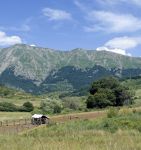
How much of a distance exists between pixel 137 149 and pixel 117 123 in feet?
75.5

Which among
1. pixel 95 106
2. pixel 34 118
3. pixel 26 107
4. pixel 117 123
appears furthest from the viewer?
pixel 26 107

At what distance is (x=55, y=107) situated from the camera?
4941 inches

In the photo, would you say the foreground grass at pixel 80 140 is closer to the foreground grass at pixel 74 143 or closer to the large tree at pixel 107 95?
the foreground grass at pixel 74 143

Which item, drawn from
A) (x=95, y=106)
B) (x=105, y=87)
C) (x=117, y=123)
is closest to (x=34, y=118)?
(x=117, y=123)

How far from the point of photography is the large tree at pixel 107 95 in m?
119

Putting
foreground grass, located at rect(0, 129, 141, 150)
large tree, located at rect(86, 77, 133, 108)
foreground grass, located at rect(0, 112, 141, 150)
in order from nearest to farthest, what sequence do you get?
foreground grass, located at rect(0, 129, 141, 150)
foreground grass, located at rect(0, 112, 141, 150)
large tree, located at rect(86, 77, 133, 108)

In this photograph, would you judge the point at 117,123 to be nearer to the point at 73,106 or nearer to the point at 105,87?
the point at 105,87

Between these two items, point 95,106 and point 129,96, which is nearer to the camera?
point 95,106

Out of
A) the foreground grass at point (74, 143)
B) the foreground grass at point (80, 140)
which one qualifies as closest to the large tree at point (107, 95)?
the foreground grass at point (80, 140)

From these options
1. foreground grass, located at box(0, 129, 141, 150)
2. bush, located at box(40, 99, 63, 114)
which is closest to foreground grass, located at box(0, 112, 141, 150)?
foreground grass, located at box(0, 129, 141, 150)

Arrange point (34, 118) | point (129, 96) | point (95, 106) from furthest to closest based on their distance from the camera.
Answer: point (129, 96)
point (95, 106)
point (34, 118)

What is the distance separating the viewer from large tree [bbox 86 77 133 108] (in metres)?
119

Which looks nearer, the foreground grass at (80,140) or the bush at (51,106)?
the foreground grass at (80,140)

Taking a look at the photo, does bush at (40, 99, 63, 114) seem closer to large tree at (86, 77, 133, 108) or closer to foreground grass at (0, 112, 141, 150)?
large tree at (86, 77, 133, 108)
